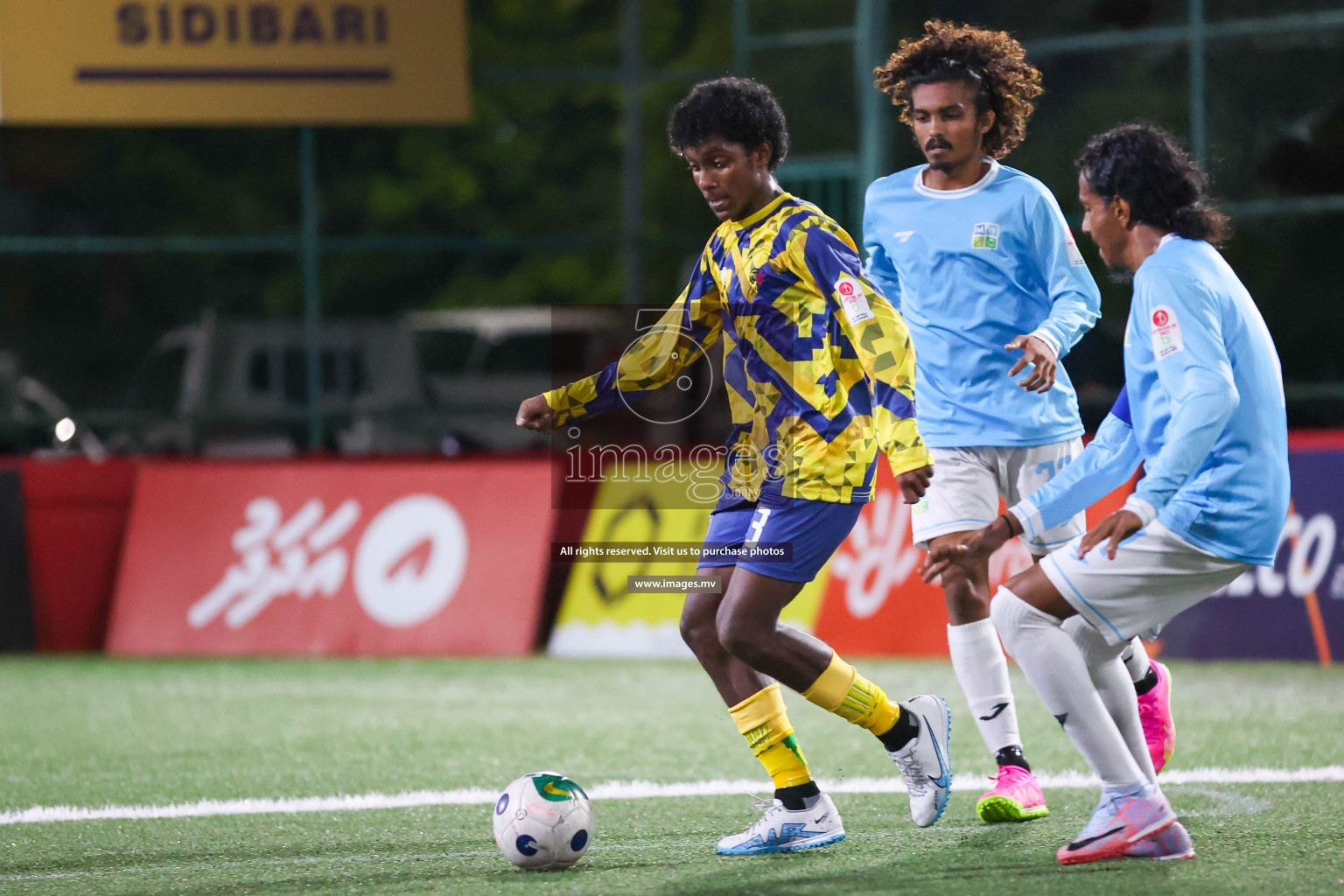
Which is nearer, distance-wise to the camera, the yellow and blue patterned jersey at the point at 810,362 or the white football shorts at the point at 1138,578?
the white football shorts at the point at 1138,578

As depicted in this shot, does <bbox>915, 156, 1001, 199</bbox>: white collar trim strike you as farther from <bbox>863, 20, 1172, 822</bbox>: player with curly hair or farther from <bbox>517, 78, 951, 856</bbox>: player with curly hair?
<bbox>517, 78, 951, 856</bbox>: player with curly hair

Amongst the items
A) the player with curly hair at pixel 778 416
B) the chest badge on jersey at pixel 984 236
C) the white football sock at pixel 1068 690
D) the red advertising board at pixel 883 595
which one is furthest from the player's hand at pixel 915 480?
the red advertising board at pixel 883 595

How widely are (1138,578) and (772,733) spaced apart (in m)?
1.16

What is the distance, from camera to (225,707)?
343 inches

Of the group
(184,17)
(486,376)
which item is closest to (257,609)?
(184,17)

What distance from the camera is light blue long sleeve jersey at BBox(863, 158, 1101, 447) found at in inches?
222

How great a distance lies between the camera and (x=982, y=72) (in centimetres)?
569

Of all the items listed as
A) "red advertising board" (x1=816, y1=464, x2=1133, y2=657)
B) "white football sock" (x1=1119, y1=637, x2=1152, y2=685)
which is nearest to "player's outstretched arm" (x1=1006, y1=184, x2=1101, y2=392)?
"white football sock" (x1=1119, y1=637, x2=1152, y2=685)

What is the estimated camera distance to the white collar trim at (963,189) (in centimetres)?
572

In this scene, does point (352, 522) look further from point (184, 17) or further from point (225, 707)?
point (184, 17)

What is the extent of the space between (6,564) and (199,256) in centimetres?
2003

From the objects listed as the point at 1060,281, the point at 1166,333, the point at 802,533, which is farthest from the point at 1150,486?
the point at 1060,281

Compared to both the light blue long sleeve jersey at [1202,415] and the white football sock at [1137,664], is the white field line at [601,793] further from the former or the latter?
the light blue long sleeve jersey at [1202,415]

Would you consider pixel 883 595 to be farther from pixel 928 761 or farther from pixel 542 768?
pixel 928 761
